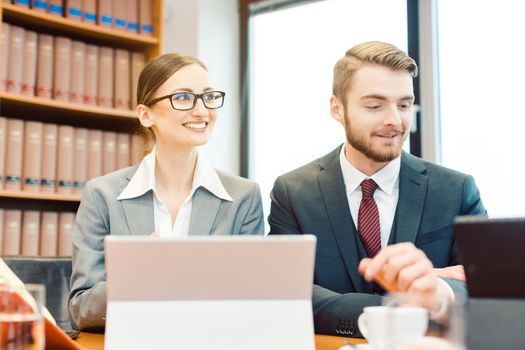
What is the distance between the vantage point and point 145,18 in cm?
347

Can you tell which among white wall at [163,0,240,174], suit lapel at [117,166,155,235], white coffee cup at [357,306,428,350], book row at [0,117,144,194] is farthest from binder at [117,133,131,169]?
white coffee cup at [357,306,428,350]

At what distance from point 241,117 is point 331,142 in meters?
0.66

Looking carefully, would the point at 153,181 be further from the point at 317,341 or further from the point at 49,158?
the point at 49,158

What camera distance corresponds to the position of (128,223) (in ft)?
6.53

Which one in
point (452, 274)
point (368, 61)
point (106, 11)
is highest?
point (106, 11)

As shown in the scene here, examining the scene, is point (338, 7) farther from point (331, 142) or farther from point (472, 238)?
point (472, 238)

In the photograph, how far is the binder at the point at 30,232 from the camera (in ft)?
10.0

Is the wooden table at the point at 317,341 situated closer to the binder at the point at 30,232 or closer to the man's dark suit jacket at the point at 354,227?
Answer: the man's dark suit jacket at the point at 354,227

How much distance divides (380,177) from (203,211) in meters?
0.56

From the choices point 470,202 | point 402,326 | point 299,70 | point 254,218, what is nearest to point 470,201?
point 470,202

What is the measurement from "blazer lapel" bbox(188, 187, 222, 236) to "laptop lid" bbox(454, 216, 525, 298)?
124 centimetres

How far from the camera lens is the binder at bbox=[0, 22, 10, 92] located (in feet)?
9.78

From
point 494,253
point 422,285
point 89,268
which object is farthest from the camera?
point 89,268

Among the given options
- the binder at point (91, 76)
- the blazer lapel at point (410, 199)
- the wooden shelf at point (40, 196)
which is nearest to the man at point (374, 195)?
the blazer lapel at point (410, 199)
